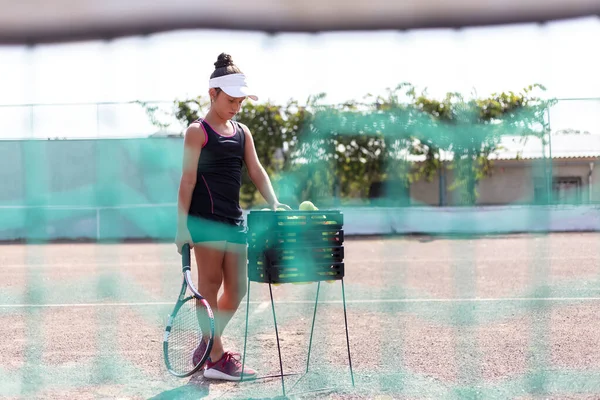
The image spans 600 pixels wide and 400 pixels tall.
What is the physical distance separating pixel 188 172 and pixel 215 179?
0.44 ft

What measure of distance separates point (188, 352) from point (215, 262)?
465 millimetres

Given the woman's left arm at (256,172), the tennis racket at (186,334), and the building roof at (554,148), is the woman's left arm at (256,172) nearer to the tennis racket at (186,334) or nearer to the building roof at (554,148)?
the tennis racket at (186,334)

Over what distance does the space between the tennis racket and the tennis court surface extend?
0.47 feet

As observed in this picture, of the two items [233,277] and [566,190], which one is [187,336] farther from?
[566,190]

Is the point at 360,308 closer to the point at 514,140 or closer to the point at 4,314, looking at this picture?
the point at 4,314

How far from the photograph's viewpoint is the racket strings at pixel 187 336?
12.4ft

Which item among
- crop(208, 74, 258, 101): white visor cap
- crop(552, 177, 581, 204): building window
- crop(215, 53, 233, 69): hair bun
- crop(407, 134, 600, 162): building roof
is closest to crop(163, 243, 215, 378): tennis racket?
crop(208, 74, 258, 101): white visor cap

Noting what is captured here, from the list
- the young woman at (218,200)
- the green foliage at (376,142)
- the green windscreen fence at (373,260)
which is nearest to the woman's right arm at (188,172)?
the young woman at (218,200)

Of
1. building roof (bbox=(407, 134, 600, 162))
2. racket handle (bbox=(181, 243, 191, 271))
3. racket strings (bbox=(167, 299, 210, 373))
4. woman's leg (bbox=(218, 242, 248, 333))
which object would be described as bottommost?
racket strings (bbox=(167, 299, 210, 373))

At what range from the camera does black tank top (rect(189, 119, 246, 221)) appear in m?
3.86

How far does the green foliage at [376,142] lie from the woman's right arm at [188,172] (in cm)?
1156

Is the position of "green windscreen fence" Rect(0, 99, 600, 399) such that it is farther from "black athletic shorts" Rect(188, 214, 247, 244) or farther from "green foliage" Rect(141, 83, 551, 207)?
"black athletic shorts" Rect(188, 214, 247, 244)

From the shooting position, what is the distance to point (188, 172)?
3836 millimetres

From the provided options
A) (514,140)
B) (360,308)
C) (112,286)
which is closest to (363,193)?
(514,140)
